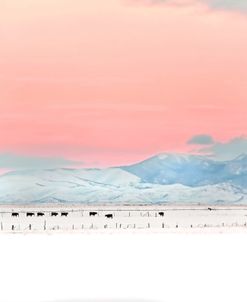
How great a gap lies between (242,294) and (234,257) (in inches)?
538

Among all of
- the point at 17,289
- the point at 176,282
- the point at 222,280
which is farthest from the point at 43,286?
the point at 222,280

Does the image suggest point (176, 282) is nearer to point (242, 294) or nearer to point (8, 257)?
point (242, 294)

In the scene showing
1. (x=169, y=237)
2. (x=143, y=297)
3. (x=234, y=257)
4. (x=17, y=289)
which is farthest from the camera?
(x=169, y=237)

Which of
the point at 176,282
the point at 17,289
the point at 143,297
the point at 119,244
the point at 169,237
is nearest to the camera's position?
the point at 143,297

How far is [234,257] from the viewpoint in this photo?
1670 inches

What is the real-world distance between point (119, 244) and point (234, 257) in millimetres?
13322

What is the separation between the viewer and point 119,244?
5394 centimetres

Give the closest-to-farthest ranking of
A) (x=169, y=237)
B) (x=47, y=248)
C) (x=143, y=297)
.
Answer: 1. (x=143, y=297)
2. (x=47, y=248)
3. (x=169, y=237)

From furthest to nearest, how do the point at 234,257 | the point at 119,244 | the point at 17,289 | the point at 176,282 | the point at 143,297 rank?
the point at 119,244
the point at 234,257
the point at 176,282
the point at 17,289
the point at 143,297

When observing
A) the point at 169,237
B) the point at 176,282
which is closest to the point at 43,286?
the point at 176,282

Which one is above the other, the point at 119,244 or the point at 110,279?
the point at 119,244

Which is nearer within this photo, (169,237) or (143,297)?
(143,297)

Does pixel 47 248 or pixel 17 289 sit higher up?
pixel 47 248

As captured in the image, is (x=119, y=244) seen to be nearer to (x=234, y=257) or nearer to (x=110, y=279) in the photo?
(x=234, y=257)
